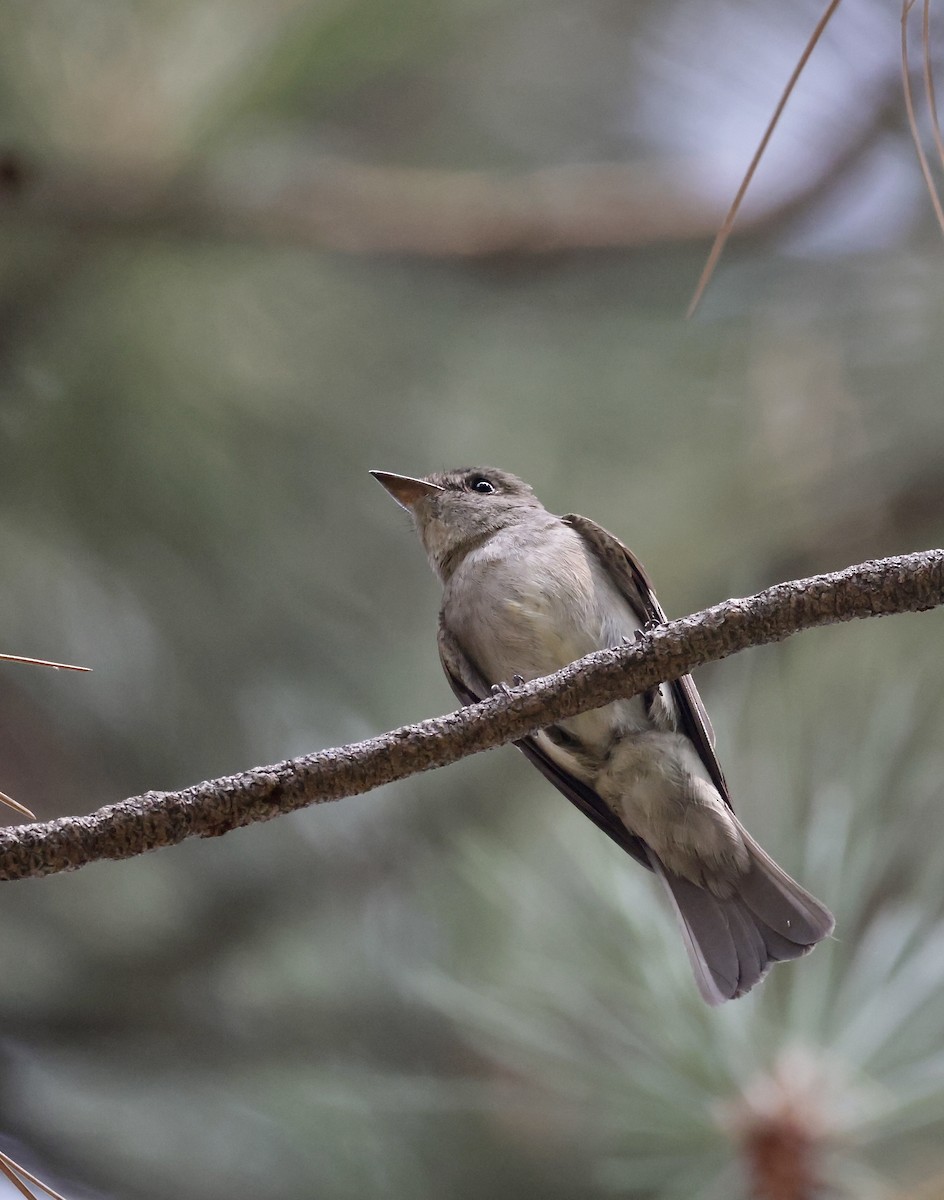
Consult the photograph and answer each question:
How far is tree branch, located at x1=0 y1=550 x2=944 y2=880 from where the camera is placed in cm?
105

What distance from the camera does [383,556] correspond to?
2125 mm

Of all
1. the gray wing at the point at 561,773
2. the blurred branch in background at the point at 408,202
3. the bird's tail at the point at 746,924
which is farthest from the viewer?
the gray wing at the point at 561,773

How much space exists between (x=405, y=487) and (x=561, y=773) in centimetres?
55

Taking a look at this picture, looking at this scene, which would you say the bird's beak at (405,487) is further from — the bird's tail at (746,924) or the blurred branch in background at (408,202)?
the bird's tail at (746,924)

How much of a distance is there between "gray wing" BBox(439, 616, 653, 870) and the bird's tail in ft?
0.18

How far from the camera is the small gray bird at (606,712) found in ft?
6.79

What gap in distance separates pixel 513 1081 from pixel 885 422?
114cm

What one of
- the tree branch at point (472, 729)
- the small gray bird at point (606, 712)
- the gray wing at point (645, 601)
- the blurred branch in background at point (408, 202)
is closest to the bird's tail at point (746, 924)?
the small gray bird at point (606, 712)

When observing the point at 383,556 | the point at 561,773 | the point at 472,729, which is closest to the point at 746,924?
the point at 561,773

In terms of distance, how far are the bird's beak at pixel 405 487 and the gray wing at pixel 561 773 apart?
0.73ft

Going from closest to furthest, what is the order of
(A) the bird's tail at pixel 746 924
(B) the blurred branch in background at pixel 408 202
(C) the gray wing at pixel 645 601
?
Result: (B) the blurred branch in background at pixel 408 202 → (A) the bird's tail at pixel 746 924 → (C) the gray wing at pixel 645 601

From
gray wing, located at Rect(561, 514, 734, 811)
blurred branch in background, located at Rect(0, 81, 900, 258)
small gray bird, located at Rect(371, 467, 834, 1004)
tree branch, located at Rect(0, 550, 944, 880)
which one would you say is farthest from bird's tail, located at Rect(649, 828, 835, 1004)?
blurred branch in background, located at Rect(0, 81, 900, 258)

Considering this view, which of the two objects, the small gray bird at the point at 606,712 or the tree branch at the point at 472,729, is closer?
the tree branch at the point at 472,729

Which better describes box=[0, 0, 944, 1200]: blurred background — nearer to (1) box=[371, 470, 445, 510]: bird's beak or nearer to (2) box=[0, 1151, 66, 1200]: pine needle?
(1) box=[371, 470, 445, 510]: bird's beak
